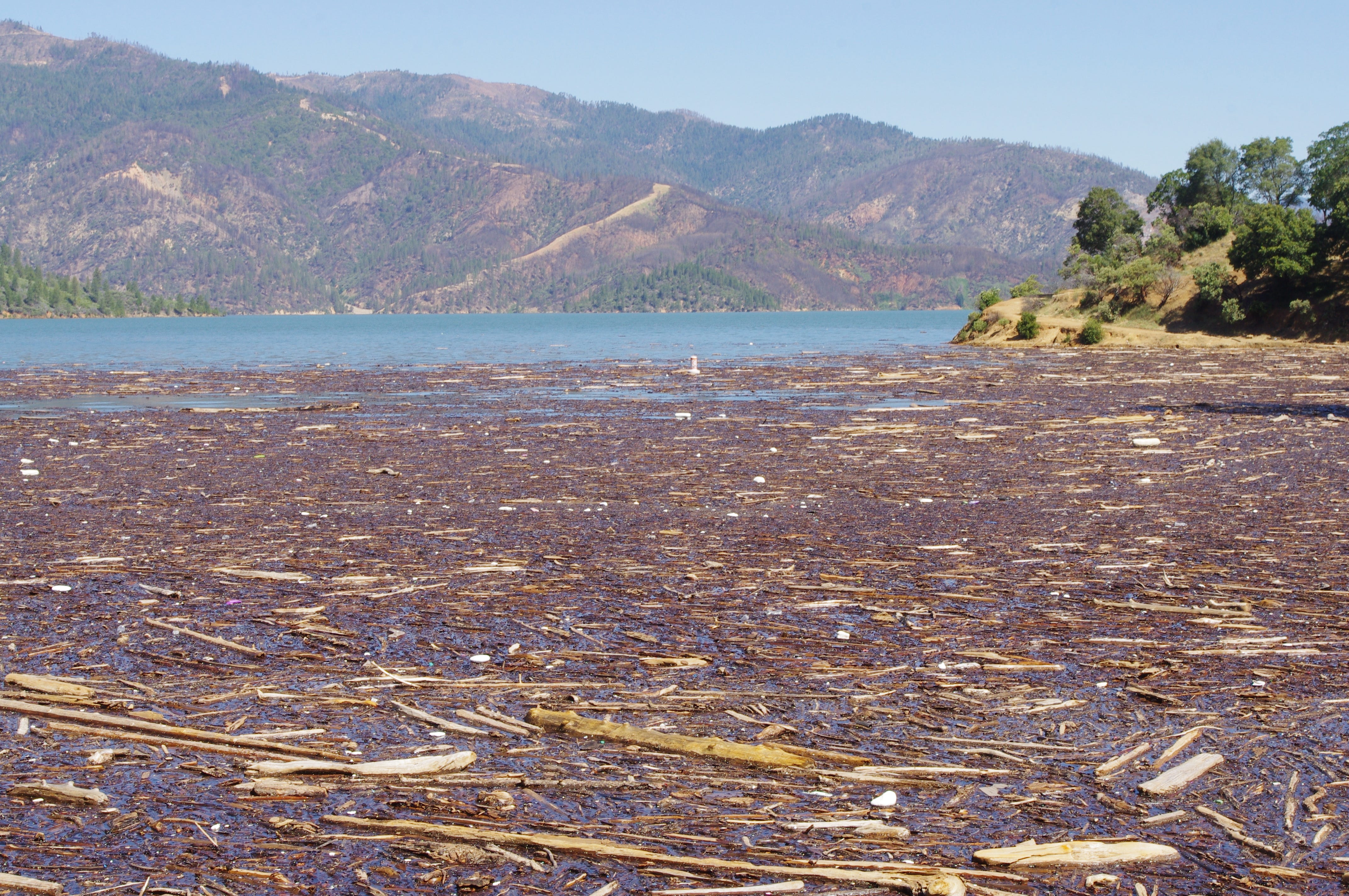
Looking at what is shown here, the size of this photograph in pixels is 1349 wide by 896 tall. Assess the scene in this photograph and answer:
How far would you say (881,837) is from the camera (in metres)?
5.40

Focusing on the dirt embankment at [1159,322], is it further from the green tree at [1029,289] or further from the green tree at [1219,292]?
the green tree at [1029,289]

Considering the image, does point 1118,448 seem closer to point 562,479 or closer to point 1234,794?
point 562,479

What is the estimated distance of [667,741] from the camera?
6.53 meters

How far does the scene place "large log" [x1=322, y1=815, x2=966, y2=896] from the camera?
4.93m

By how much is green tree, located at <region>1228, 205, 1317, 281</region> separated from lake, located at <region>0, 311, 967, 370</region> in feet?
62.4

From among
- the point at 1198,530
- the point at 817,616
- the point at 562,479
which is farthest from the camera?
the point at 562,479

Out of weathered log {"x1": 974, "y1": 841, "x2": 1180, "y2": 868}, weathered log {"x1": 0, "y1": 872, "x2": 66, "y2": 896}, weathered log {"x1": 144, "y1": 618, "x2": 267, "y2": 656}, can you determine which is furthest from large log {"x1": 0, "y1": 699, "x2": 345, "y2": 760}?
weathered log {"x1": 974, "y1": 841, "x2": 1180, "y2": 868}

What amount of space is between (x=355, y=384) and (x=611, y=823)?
116ft

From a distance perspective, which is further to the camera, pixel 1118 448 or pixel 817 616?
pixel 1118 448

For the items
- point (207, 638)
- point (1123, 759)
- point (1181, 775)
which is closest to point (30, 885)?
point (207, 638)

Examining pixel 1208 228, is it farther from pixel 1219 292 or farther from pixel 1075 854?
pixel 1075 854

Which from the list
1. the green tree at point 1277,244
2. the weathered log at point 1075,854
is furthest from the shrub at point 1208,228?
the weathered log at point 1075,854

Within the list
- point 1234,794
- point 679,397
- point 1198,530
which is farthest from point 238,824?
point 679,397

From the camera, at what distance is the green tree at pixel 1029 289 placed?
90625 mm
